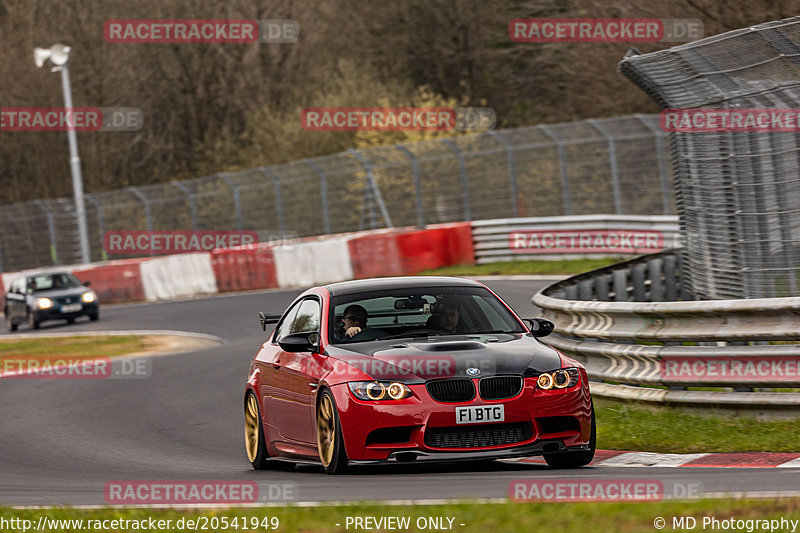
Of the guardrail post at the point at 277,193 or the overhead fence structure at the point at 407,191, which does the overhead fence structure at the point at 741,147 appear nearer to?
the overhead fence structure at the point at 407,191

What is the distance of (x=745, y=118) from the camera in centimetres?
1160

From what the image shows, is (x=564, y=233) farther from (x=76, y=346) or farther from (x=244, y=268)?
(x=76, y=346)

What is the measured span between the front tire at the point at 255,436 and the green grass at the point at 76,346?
12.0m

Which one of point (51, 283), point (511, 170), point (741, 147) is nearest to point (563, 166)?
point (511, 170)

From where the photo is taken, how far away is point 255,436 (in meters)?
10.3

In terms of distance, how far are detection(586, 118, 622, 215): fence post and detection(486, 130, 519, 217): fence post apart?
102 inches

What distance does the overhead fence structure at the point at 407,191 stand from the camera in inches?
1108

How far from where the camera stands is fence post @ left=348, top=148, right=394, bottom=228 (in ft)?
106

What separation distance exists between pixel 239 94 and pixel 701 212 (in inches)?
1534

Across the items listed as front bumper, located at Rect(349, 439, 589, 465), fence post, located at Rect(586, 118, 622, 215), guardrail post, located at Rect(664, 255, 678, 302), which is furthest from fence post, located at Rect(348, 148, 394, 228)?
front bumper, located at Rect(349, 439, 589, 465)

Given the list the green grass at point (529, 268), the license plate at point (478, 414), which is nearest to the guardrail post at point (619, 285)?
the license plate at point (478, 414)

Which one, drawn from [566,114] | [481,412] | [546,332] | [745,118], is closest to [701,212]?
[745,118]

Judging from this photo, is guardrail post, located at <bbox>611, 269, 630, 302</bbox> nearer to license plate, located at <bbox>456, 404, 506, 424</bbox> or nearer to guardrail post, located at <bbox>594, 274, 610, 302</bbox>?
guardrail post, located at <bbox>594, 274, 610, 302</bbox>

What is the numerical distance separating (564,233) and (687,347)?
18.0 metres
